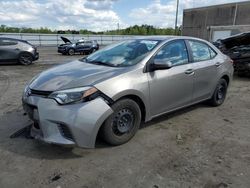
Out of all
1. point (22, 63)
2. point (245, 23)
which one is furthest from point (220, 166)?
point (245, 23)

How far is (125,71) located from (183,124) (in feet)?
5.43

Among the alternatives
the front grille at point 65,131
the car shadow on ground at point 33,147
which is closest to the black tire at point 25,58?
the car shadow on ground at point 33,147

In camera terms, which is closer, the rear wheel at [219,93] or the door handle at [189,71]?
the door handle at [189,71]

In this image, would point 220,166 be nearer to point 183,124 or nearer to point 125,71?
point 183,124

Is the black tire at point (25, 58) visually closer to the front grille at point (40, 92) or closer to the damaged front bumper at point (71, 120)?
the front grille at point (40, 92)

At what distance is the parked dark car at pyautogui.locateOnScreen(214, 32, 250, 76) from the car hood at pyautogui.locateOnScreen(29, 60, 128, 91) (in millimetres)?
6524

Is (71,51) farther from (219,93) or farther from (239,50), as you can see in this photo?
(219,93)

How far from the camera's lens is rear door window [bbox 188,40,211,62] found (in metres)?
4.69

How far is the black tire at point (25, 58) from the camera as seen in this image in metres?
12.9

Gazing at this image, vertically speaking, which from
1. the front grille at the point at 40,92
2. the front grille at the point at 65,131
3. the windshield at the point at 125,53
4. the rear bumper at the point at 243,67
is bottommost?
the front grille at the point at 65,131

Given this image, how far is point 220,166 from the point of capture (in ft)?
10.4

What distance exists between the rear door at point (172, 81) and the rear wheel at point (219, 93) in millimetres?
1061

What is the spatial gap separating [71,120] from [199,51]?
3.00m

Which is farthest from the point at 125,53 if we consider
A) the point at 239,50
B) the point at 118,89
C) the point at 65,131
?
Answer: the point at 239,50
